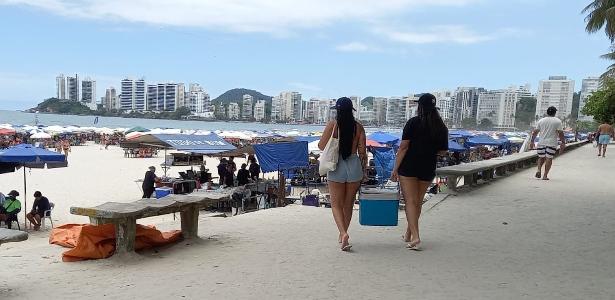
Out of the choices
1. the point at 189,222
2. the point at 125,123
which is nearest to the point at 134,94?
the point at 125,123

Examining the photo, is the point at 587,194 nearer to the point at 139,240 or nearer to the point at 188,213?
the point at 188,213

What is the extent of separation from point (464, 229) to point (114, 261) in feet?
11.9

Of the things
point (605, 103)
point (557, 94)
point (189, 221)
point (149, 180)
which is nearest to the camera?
point (189, 221)

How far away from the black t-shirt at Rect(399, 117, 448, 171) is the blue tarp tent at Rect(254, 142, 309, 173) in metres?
7.63

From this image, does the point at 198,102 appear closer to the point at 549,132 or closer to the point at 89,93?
the point at 89,93

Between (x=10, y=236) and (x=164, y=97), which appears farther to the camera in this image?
(x=164, y=97)

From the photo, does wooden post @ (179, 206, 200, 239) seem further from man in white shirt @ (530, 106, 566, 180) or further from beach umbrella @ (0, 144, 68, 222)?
beach umbrella @ (0, 144, 68, 222)

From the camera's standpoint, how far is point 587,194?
802 cm

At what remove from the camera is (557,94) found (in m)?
141

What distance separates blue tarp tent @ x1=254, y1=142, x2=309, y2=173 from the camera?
11.9m

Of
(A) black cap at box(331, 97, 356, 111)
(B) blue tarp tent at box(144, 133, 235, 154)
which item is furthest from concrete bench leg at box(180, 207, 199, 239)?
(B) blue tarp tent at box(144, 133, 235, 154)

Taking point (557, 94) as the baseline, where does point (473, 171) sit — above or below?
below

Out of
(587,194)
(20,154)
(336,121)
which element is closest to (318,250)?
(336,121)

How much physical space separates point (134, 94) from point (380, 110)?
97226 millimetres
